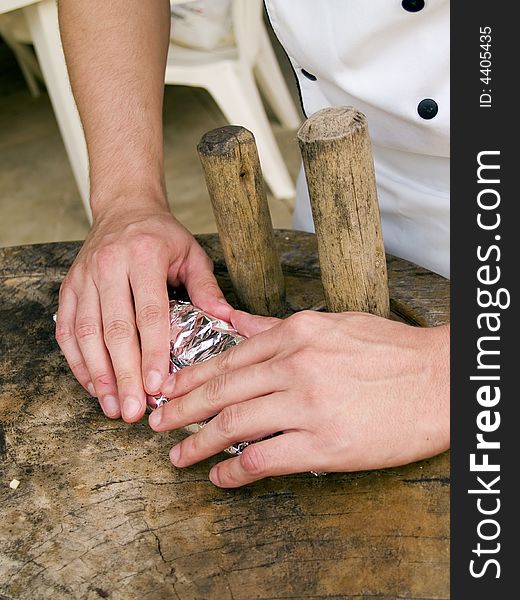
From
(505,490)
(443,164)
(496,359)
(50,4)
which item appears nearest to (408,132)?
(443,164)

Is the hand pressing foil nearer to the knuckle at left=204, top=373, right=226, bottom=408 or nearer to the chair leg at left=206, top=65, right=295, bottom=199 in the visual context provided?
the knuckle at left=204, top=373, right=226, bottom=408

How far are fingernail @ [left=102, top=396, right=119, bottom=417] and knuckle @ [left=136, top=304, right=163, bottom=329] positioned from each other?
0.09m

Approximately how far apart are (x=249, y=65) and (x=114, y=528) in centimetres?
221

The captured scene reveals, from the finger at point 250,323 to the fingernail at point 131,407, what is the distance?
5.5 inches

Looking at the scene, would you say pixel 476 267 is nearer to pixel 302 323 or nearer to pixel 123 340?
pixel 302 323

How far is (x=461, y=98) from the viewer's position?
0.87m

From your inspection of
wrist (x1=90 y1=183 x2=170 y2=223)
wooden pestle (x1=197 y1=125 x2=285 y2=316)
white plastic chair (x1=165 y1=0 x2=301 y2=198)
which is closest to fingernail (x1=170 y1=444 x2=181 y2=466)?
wooden pestle (x1=197 y1=125 x2=285 y2=316)

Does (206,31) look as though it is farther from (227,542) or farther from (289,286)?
(227,542)

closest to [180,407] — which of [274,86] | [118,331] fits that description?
[118,331]

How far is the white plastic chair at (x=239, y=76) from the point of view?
8.67ft

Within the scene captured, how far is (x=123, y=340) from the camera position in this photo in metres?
0.93

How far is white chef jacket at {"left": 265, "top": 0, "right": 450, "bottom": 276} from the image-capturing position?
990 millimetres

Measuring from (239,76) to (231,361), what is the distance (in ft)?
6.64

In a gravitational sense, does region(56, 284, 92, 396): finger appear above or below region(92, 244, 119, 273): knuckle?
below
